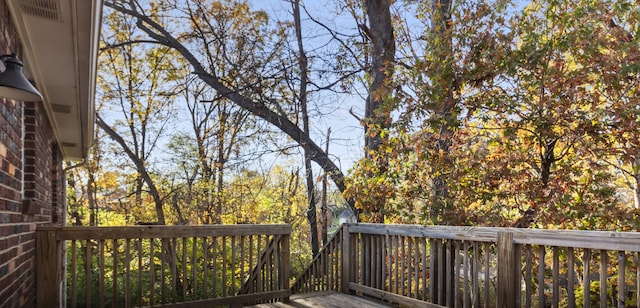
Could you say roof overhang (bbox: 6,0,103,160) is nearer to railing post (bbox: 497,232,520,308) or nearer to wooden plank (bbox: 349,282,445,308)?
railing post (bbox: 497,232,520,308)

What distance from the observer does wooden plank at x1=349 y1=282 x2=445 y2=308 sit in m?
4.21

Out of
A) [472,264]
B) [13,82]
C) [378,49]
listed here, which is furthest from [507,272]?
[378,49]

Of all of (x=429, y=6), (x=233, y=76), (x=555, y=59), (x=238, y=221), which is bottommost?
(x=238, y=221)

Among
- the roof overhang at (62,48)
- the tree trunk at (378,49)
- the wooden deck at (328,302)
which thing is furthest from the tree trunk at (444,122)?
the roof overhang at (62,48)

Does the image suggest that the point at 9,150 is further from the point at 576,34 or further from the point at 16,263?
the point at 576,34

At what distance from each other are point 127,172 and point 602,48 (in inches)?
418

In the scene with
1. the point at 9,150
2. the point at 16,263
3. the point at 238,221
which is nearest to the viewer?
the point at 9,150

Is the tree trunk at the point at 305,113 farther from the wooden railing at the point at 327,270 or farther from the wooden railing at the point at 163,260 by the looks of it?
the wooden railing at the point at 163,260

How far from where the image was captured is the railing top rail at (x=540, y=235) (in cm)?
272

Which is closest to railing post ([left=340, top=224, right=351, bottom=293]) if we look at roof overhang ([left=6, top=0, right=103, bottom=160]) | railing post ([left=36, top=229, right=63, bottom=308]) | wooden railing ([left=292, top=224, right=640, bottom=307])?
wooden railing ([left=292, top=224, right=640, bottom=307])

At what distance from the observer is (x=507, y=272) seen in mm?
3459

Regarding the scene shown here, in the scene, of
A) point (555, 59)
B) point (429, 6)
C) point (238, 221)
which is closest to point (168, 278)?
point (238, 221)

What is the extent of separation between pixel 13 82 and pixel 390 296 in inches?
148

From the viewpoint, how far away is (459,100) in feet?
19.0
